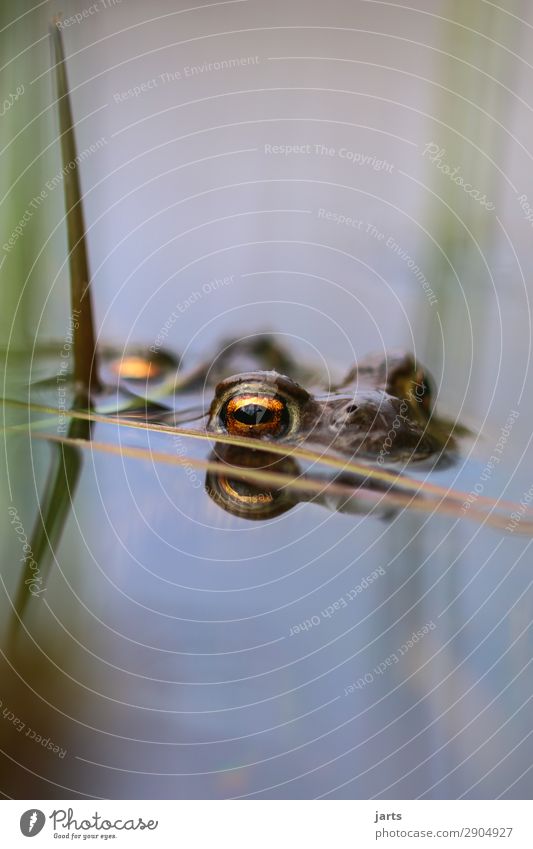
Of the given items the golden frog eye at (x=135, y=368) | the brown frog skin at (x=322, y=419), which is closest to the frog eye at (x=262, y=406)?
the brown frog skin at (x=322, y=419)

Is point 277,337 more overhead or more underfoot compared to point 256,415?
more overhead

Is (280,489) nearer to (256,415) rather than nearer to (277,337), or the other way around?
(256,415)

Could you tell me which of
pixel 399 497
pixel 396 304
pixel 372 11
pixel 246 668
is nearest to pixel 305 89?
pixel 372 11

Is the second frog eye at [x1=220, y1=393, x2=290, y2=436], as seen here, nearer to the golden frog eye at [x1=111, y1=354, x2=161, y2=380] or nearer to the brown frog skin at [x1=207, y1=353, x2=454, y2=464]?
the brown frog skin at [x1=207, y1=353, x2=454, y2=464]

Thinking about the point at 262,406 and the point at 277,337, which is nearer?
the point at 262,406

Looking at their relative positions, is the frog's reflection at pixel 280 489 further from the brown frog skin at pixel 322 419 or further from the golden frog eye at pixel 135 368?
the golden frog eye at pixel 135 368

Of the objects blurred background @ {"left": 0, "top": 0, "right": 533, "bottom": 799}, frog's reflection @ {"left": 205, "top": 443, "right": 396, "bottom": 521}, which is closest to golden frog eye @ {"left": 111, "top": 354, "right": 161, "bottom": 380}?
blurred background @ {"left": 0, "top": 0, "right": 533, "bottom": 799}

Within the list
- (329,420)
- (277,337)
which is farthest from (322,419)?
(277,337)
